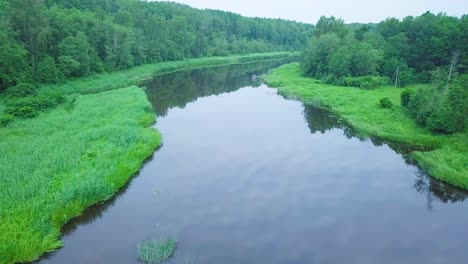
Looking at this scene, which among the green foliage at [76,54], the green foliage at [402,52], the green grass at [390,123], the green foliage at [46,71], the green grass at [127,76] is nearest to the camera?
the green grass at [390,123]

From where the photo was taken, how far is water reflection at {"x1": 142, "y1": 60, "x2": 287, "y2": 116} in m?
57.9

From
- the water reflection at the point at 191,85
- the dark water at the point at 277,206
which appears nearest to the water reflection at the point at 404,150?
the dark water at the point at 277,206

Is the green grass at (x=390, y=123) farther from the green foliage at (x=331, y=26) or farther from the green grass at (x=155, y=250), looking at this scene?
the green foliage at (x=331, y=26)

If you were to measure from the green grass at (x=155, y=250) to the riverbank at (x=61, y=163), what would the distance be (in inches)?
166

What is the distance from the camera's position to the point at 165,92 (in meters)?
65.2

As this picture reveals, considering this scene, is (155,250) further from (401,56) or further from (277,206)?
(401,56)

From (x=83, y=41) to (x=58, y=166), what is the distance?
43480 mm

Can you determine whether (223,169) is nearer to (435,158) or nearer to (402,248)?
(402,248)

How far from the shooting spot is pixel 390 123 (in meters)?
40.4

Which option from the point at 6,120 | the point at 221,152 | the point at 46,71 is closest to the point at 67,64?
the point at 46,71

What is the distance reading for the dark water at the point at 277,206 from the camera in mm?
19234

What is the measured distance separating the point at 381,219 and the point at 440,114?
57.9ft

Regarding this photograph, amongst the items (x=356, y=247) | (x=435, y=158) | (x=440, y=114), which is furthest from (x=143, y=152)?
(x=440, y=114)

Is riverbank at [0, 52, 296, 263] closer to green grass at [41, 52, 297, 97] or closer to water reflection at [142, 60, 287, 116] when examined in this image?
water reflection at [142, 60, 287, 116]
